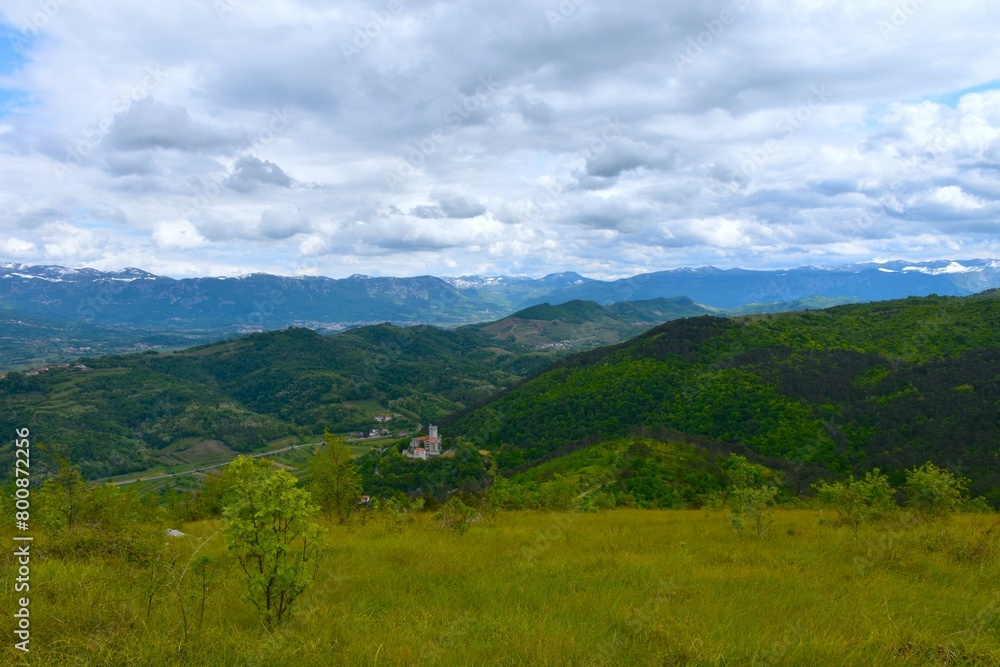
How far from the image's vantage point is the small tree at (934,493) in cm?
1417

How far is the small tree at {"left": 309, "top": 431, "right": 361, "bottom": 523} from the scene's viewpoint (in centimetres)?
2003

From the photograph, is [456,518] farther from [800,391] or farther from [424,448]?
[424,448]

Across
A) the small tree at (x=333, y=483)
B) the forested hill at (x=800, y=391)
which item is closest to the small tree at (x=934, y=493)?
the small tree at (x=333, y=483)

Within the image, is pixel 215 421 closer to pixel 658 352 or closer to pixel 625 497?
pixel 658 352

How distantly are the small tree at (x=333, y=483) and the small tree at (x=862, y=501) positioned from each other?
1675 centimetres

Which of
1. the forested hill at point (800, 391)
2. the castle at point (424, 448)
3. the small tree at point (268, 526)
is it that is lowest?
the castle at point (424, 448)

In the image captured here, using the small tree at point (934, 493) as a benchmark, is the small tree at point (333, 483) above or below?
below

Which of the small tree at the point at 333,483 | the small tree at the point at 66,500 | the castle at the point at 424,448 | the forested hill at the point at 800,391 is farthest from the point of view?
the castle at the point at 424,448

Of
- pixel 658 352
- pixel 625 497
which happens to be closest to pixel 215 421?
pixel 658 352

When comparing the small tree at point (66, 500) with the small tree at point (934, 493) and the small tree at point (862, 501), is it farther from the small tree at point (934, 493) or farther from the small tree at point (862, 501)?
the small tree at point (934, 493)

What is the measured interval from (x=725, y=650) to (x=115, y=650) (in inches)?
232

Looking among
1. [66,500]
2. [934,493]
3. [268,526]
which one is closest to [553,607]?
[268,526]

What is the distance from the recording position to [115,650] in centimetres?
457

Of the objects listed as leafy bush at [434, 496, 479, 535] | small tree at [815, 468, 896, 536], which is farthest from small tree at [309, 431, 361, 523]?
small tree at [815, 468, 896, 536]
